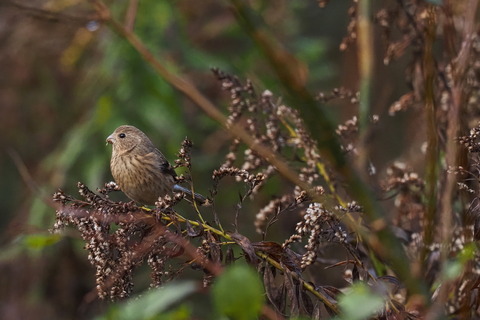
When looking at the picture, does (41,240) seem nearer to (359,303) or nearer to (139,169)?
(359,303)

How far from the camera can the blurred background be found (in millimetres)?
6238

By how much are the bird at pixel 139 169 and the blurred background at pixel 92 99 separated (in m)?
0.76

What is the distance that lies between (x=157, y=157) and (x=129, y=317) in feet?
10.6

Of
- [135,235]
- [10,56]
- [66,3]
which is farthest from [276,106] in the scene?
[10,56]

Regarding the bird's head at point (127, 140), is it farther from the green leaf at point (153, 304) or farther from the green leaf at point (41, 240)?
the green leaf at point (153, 304)

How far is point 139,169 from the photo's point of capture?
4.39 metres

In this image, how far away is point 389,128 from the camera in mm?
8508

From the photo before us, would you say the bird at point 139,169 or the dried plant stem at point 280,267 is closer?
the dried plant stem at point 280,267

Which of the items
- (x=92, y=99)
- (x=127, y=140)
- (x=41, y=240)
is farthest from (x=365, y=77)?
(x=92, y=99)

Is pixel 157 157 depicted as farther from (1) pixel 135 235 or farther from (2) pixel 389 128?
(2) pixel 389 128

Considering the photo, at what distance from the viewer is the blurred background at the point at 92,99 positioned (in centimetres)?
624

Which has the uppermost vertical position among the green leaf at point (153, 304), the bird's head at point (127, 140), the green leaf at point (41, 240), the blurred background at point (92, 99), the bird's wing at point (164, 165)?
the blurred background at point (92, 99)

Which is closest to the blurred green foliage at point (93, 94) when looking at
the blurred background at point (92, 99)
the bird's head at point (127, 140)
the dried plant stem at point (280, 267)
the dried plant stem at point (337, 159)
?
the blurred background at point (92, 99)

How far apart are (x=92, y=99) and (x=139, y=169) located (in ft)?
8.39
